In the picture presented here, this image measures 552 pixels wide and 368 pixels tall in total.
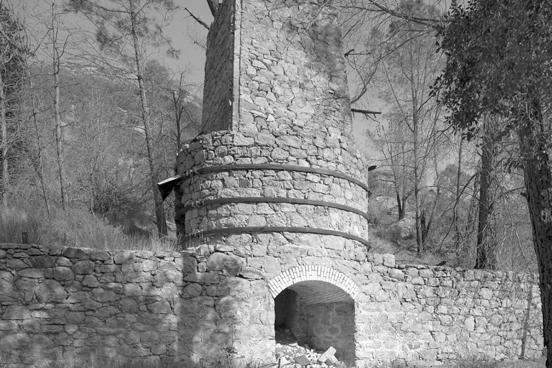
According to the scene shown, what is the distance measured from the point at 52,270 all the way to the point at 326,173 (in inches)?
196

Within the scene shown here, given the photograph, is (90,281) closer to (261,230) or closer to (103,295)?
(103,295)

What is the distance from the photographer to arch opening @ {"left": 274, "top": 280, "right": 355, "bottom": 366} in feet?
31.1

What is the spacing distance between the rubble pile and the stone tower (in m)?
0.26

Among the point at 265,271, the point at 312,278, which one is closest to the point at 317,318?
the point at 312,278

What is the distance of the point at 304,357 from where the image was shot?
30.4ft

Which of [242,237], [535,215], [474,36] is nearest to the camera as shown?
[474,36]

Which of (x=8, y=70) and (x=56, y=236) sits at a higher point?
(x=8, y=70)

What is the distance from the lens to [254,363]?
7.97m

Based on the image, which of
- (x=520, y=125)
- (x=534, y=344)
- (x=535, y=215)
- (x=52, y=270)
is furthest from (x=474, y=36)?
(x=534, y=344)

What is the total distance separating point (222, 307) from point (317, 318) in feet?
9.33

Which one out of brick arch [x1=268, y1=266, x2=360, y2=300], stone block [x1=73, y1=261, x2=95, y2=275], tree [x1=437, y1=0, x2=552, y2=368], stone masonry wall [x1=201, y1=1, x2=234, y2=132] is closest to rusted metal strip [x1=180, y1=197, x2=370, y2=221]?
brick arch [x1=268, y1=266, x2=360, y2=300]

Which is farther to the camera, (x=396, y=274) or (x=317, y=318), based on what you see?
(x=317, y=318)

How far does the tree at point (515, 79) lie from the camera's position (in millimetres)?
5281

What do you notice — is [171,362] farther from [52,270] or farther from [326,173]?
[326,173]
